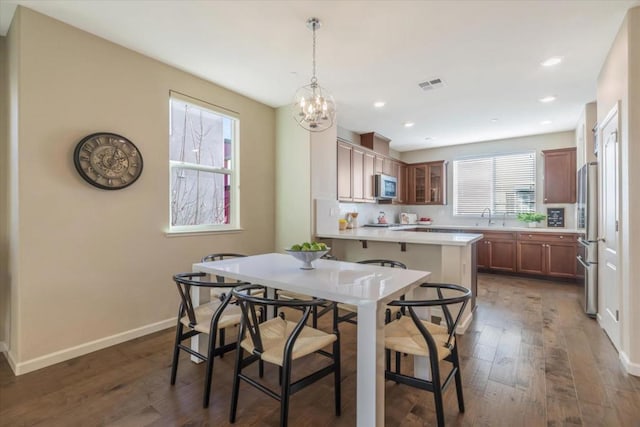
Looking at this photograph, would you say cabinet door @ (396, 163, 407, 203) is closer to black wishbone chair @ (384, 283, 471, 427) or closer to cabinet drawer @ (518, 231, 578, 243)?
cabinet drawer @ (518, 231, 578, 243)

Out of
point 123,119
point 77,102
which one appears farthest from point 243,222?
point 77,102

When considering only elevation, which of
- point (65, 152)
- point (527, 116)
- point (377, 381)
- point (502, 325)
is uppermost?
point (527, 116)

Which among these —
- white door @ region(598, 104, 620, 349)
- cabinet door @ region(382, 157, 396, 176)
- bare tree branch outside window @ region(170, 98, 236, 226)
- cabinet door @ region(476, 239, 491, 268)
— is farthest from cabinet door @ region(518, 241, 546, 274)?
bare tree branch outside window @ region(170, 98, 236, 226)

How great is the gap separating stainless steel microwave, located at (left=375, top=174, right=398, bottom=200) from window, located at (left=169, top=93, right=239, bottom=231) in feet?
9.40

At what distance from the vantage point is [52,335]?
2.58m

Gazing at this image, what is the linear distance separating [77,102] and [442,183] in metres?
6.49

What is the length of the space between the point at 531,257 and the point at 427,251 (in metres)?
3.20

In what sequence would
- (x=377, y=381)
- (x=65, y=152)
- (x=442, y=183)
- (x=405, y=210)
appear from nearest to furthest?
(x=377, y=381)
(x=65, y=152)
(x=442, y=183)
(x=405, y=210)

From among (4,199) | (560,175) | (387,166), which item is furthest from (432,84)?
(4,199)

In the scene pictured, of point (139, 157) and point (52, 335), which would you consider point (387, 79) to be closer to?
point (139, 157)

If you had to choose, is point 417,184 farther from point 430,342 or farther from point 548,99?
point 430,342

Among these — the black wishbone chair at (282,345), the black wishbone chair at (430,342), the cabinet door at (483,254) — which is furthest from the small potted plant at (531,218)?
the black wishbone chair at (282,345)

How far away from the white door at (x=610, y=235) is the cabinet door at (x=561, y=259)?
231cm

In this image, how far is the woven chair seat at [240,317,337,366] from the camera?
170 cm
